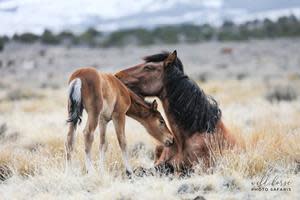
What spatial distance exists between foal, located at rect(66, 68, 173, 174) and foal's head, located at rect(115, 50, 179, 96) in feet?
0.52

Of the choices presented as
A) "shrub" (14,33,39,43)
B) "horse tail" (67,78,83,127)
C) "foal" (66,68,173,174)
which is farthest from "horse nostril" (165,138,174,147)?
"shrub" (14,33,39,43)

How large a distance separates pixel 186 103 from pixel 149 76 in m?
0.58

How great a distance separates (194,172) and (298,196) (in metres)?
1.49

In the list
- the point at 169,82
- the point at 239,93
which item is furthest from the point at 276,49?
the point at 169,82

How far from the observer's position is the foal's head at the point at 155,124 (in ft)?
24.0

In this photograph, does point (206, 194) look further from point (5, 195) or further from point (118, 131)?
point (5, 195)

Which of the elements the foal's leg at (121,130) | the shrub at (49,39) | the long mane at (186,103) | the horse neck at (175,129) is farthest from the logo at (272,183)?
the shrub at (49,39)

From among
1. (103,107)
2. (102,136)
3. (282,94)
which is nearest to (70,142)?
(102,136)

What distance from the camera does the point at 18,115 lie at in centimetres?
1428

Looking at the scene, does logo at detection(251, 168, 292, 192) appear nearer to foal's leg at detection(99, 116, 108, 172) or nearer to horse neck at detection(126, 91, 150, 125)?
horse neck at detection(126, 91, 150, 125)

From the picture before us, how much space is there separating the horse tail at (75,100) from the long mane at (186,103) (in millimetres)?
1400

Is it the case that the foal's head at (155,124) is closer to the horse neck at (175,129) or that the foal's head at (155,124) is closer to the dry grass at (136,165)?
the horse neck at (175,129)

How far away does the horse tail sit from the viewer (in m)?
6.29

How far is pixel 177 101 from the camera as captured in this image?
7262mm
